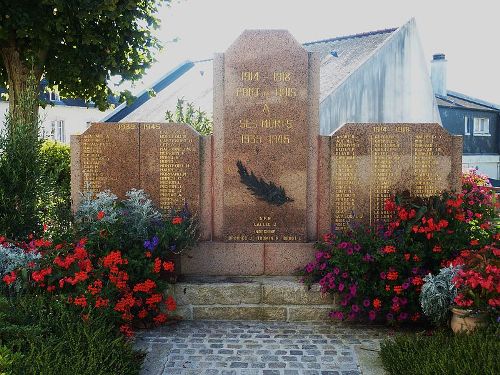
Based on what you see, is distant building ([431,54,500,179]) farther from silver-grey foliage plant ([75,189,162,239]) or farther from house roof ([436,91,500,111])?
silver-grey foliage plant ([75,189,162,239])

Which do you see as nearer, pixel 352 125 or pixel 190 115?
pixel 352 125

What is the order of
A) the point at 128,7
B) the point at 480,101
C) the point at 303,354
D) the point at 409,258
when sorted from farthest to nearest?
the point at 480,101 → the point at 128,7 → the point at 409,258 → the point at 303,354

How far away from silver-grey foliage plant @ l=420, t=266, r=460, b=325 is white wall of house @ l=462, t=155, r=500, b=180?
28856 mm

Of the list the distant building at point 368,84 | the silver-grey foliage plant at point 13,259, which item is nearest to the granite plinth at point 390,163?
the silver-grey foliage plant at point 13,259

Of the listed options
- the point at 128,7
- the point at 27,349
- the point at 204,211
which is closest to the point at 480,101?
the point at 128,7

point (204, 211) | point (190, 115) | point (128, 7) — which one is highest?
point (128, 7)

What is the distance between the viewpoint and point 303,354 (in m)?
5.65

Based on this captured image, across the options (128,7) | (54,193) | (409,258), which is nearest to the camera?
(409,258)

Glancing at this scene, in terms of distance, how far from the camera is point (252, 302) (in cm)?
686

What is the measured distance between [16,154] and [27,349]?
3835mm

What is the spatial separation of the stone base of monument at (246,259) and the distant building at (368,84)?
9.19m

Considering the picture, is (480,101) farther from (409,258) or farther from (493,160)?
(409,258)

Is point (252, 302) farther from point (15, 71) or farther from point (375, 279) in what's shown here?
point (15, 71)

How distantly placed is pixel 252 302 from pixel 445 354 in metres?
2.75
